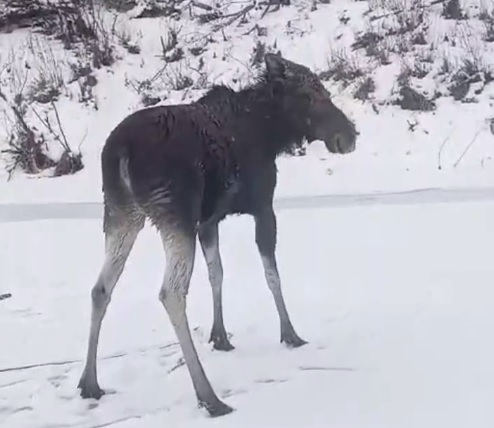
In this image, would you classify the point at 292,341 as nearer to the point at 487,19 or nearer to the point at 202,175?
the point at 202,175

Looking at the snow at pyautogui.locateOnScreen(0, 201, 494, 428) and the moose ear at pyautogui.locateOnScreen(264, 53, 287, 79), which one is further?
the moose ear at pyautogui.locateOnScreen(264, 53, 287, 79)

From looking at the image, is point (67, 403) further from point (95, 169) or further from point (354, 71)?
point (354, 71)

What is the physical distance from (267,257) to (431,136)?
6097 mm

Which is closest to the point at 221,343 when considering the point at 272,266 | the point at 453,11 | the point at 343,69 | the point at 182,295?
the point at 272,266

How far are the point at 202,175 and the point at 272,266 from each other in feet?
3.63

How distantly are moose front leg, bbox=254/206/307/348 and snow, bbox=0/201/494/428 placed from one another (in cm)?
10

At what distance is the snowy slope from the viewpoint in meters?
10.6

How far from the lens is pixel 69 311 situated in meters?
6.43

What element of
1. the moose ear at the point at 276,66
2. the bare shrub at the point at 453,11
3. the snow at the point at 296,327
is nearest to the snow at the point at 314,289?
the snow at the point at 296,327

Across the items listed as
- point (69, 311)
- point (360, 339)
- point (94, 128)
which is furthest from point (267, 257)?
point (94, 128)

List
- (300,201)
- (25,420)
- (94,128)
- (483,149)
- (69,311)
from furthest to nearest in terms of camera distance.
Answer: (94,128) < (483,149) < (300,201) < (69,311) < (25,420)

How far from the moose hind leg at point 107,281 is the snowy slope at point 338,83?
204 inches

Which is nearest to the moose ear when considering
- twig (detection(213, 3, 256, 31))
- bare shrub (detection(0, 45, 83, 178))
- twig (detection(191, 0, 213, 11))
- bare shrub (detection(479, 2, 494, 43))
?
bare shrub (detection(0, 45, 83, 178))

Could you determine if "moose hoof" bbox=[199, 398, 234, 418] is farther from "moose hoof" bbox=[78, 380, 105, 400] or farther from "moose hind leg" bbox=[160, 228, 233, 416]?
"moose hoof" bbox=[78, 380, 105, 400]
